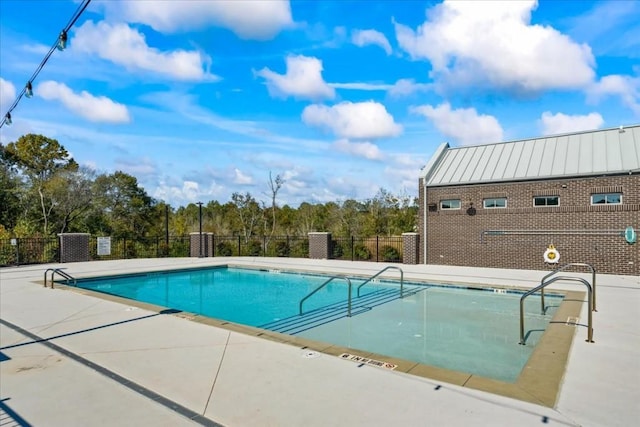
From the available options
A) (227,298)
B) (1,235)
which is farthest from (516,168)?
(1,235)

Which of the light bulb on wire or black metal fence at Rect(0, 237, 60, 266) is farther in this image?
black metal fence at Rect(0, 237, 60, 266)

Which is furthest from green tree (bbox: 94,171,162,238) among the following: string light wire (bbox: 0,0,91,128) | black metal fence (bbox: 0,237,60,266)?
string light wire (bbox: 0,0,91,128)

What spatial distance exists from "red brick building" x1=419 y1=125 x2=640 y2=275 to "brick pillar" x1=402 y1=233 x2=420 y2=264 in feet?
0.97

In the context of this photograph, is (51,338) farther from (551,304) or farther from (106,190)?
(106,190)

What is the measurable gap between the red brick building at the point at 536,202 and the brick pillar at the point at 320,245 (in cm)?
476

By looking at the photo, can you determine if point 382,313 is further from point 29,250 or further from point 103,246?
point 29,250

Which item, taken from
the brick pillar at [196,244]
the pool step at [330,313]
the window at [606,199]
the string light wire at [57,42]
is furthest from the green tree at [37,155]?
the window at [606,199]

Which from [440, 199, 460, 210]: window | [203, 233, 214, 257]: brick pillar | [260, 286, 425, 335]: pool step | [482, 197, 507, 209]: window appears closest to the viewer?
[260, 286, 425, 335]: pool step

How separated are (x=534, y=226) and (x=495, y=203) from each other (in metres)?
1.67

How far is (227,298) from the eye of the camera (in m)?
11.8

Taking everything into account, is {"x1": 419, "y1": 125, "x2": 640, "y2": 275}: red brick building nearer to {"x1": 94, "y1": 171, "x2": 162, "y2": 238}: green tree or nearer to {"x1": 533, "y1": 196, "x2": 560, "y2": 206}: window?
{"x1": 533, "y1": 196, "x2": 560, "y2": 206}: window

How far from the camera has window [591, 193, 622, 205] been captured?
44.8 feet

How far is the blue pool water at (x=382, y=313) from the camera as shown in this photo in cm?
634

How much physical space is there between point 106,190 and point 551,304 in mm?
25299
